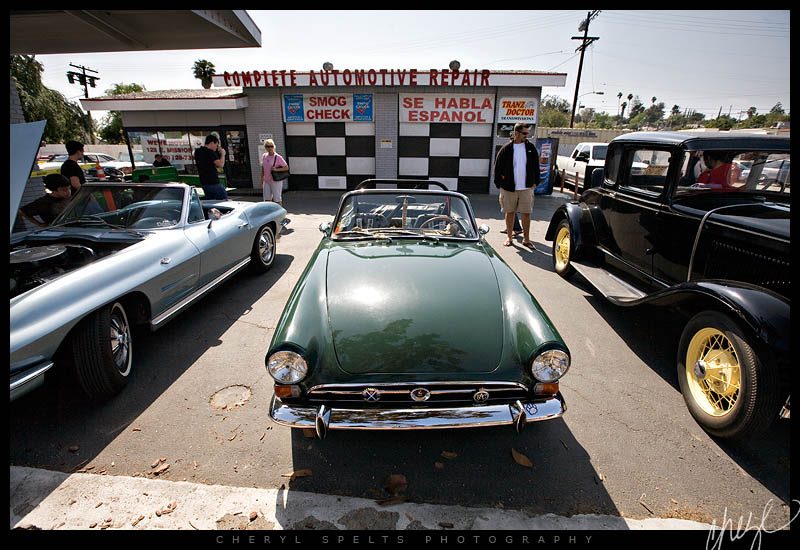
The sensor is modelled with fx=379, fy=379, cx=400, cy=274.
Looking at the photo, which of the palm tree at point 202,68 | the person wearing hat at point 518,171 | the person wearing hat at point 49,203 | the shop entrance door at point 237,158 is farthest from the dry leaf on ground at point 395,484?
the palm tree at point 202,68

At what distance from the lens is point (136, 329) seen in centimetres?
313

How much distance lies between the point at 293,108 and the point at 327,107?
109 cm

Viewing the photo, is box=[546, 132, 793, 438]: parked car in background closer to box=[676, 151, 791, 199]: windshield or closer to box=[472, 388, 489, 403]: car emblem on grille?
box=[676, 151, 791, 199]: windshield

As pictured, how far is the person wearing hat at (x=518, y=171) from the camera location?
20.5ft

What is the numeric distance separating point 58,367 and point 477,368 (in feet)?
9.11

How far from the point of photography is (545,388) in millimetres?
2105

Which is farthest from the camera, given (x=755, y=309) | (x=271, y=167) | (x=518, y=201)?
(x=271, y=167)

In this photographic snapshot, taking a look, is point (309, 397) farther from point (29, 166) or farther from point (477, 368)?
point (29, 166)

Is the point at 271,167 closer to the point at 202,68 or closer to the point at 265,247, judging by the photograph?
the point at 265,247

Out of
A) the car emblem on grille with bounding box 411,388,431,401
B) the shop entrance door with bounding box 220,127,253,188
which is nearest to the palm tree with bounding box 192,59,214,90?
the shop entrance door with bounding box 220,127,253,188

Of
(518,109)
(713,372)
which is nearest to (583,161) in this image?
(518,109)

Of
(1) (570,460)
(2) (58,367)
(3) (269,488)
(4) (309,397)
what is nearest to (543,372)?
(1) (570,460)

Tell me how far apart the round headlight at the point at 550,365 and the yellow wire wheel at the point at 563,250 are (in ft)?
10.4

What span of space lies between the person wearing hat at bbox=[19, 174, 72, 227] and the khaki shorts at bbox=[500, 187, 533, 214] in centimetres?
625
